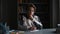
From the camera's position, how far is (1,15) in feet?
6.72

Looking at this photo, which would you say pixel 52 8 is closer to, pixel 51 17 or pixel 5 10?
pixel 51 17

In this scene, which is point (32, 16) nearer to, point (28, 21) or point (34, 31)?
point (28, 21)

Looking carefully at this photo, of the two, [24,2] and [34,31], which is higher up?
[24,2]

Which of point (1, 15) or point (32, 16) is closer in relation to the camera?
point (32, 16)

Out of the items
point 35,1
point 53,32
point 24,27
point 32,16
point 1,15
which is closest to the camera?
point 53,32

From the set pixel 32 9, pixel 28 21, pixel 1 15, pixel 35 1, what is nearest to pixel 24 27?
pixel 28 21

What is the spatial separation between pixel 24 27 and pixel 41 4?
102 cm

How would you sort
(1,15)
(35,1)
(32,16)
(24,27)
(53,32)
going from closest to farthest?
(53,32) < (24,27) < (32,16) < (1,15) < (35,1)

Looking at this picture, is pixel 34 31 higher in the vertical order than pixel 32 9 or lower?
lower

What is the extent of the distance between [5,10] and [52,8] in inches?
34.6

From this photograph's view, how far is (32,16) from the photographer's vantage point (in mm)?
1894

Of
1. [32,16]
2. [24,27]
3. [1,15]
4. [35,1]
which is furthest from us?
[35,1]

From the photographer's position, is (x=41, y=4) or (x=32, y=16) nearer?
(x=32, y=16)

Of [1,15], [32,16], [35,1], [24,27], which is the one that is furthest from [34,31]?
[35,1]
